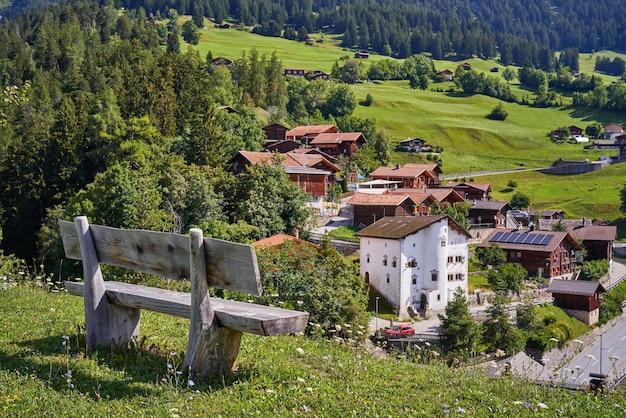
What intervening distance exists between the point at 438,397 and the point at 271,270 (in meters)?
19.6

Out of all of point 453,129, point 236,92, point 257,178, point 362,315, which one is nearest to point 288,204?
point 257,178

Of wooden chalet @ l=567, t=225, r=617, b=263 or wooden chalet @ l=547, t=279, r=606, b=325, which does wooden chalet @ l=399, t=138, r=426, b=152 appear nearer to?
wooden chalet @ l=567, t=225, r=617, b=263

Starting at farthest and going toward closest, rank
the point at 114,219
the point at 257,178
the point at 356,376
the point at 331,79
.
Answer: the point at 331,79, the point at 257,178, the point at 114,219, the point at 356,376

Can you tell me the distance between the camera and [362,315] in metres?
29.2

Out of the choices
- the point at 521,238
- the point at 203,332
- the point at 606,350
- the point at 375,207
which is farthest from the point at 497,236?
the point at 203,332

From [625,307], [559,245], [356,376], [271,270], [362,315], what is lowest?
[625,307]

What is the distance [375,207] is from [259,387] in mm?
48069

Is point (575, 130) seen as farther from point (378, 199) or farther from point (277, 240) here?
point (277, 240)

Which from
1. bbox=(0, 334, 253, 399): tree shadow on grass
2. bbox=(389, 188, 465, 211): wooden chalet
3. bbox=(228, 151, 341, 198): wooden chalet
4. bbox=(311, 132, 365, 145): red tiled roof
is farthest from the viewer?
bbox=(311, 132, 365, 145): red tiled roof

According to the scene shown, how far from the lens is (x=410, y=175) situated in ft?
236

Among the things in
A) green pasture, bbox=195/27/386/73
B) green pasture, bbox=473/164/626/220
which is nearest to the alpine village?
green pasture, bbox=473/164/626/220

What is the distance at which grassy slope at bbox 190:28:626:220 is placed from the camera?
9144cm

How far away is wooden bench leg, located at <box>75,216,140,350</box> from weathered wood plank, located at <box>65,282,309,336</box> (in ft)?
0.46

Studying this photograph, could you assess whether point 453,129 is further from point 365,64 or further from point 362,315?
point 362,315
